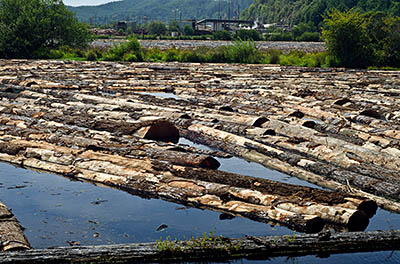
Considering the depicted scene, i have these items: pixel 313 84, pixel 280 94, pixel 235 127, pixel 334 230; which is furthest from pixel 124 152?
pixel 313 84

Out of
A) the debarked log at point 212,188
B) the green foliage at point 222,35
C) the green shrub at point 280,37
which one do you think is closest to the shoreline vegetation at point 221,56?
the debarked log at point 212,188

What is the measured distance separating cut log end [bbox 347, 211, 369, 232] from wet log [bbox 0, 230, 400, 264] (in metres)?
0.54

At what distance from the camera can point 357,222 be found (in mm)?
8547

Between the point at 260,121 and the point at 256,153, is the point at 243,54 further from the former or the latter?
the point at 256,153

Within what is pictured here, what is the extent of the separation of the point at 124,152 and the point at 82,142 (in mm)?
1511

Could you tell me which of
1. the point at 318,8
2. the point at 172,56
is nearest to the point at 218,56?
the point at 172,56

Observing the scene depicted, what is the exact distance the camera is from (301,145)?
13.3 metres

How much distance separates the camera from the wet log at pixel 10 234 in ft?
24.3

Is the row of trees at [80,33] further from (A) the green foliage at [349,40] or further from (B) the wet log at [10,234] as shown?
(B) the wet log at [10,234]

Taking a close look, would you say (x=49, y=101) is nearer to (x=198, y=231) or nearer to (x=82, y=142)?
(x=82, y=142)

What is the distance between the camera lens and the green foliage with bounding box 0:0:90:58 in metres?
46.0

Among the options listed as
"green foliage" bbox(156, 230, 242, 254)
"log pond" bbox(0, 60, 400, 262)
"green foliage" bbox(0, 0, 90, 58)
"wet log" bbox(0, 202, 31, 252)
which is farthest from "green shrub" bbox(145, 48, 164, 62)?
"green foliage" bbox(156, 230, 242, 254)

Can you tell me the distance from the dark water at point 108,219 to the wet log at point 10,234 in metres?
0.27

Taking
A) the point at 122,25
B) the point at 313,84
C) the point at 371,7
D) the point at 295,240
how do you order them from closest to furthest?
the point at 295,240 < the point at 313,84 < the point at 371,7 < the point at 122,25
